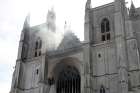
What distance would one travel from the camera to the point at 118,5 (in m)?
30.9

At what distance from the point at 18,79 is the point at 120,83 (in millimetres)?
14423

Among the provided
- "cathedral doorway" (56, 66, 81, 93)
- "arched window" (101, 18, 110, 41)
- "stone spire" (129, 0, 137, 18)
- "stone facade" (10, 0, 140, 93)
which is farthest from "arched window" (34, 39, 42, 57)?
"stone spire" (129, 0, 137, 18)

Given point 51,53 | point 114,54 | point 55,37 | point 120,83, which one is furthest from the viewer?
point 55,37

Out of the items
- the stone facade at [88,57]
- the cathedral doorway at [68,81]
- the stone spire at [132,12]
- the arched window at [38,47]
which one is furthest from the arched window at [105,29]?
the arched window at [38,47]

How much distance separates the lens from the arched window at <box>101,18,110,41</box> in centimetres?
3165

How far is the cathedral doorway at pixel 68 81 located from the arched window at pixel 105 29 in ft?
17.7

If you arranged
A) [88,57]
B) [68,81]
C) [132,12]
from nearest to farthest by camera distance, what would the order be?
[88,57], [68,81], [132,12]

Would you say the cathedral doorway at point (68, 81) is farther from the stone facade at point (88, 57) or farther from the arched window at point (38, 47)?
the arched window at point (38, 47)

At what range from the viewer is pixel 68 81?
3119cm

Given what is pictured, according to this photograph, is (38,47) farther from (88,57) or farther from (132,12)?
(132,12)

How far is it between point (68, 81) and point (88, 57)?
13.6 feet

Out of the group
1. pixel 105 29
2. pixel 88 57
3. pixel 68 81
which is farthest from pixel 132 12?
pixel 68 81

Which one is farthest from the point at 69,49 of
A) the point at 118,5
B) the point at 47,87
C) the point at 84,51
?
the point at 118,5

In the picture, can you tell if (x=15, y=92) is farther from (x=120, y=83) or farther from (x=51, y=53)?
(x=120, y=83)
